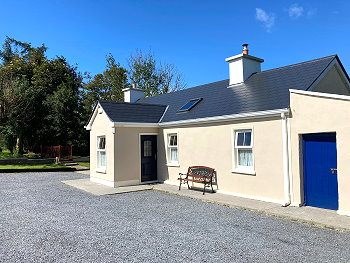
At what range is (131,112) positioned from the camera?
14289mm

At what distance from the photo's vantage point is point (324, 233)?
245 inches

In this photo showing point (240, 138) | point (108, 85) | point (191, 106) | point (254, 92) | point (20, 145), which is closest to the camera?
point (240, 138)

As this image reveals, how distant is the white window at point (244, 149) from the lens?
10136 millimetres

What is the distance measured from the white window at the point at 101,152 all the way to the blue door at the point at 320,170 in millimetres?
9925

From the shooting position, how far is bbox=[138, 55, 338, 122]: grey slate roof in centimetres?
986

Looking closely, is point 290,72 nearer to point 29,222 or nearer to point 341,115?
point 341,115

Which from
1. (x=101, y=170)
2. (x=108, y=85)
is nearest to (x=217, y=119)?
(x=101, y=170)

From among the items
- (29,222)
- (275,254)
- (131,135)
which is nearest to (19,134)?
(131,135)

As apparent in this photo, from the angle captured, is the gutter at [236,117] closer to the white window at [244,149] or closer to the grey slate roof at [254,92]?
the grey slate roof at [254,92]

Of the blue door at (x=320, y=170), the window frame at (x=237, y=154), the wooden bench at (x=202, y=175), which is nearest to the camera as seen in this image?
the blue door at (x=320, y=170)

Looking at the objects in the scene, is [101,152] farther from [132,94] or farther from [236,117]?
[132,94]

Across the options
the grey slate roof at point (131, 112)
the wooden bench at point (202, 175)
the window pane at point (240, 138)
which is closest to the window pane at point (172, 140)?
the grey slate roof at point (131, 112)

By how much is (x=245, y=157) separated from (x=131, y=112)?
268 inches

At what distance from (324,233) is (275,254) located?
77.7 inches
